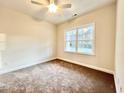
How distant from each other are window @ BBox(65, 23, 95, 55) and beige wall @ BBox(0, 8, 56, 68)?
1185 mm

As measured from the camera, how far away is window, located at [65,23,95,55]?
4.12m

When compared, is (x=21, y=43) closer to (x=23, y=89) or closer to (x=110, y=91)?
(x=23, y=89)

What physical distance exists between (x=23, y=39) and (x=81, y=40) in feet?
9.12

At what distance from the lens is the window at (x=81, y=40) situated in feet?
13.5

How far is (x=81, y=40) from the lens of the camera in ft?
15.4

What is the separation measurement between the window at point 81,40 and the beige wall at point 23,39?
1185 millimetres

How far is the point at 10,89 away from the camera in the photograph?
98.9 inches

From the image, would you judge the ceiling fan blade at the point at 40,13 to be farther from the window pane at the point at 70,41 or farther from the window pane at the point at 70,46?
the window pane at the point at 70,46

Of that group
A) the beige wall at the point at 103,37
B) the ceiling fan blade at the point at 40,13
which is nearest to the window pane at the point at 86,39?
the beige wall at the point at 103,37

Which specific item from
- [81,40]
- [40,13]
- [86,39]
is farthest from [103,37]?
[40,13]

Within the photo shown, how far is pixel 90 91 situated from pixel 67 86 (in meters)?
0.62

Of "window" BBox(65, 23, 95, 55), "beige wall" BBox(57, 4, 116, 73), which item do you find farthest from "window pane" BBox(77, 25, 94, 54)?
"beige wall" BBox(57, 4, 116, 73)

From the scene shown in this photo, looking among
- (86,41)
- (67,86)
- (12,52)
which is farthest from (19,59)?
(86,41)

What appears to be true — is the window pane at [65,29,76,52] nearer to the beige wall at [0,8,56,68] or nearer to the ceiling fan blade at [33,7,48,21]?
the beige wall at [0,8,56,68]
